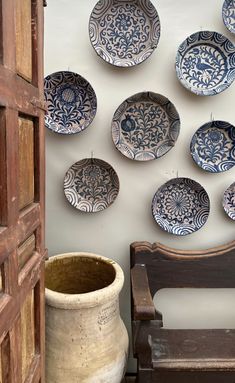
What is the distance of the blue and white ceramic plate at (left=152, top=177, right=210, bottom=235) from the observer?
1291 millimetres

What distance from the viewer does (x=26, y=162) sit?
71cm

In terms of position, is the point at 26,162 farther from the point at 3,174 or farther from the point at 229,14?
the point at 229,14

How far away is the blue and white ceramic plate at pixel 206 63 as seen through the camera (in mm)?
1191

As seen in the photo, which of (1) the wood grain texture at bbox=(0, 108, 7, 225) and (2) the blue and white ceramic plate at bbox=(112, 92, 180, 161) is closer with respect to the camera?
(1) the wood grain texture at bbox=(0, 108, 7, 225)

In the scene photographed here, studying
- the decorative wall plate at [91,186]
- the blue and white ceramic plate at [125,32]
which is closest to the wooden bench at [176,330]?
the decorative wall plate at [91,186]

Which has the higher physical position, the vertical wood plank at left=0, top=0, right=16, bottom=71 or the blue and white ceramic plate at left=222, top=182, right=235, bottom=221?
the vertical wood plank at left=0, top=0, right=16, bottom=71

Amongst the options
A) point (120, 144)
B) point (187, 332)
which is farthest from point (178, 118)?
point (187, 332)

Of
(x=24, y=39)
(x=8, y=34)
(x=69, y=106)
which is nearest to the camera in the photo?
(x=8, y=34)

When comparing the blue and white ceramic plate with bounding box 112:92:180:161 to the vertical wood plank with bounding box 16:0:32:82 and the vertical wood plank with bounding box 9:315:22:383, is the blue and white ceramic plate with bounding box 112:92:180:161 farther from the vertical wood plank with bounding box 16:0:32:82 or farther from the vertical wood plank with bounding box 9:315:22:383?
the vertical wood plank with bounding box 9:315:22:383

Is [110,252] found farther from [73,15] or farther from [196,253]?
[73,15]

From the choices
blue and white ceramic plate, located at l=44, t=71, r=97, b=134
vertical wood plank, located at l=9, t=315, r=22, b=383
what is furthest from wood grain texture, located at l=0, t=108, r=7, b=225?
blue and white ceramic plate, located at l=44, t=71, r=97, b=134

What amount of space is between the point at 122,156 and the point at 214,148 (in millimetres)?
384

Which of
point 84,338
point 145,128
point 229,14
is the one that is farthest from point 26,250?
point 229,14

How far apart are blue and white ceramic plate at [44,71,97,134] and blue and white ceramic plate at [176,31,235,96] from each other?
0.37 metres
